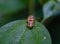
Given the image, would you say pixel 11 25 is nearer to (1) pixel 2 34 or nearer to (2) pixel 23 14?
(1) pixel 2 34

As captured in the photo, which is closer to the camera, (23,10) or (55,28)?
(55,28)

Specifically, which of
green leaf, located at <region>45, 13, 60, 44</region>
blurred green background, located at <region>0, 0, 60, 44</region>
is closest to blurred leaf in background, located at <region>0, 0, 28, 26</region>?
blurred green background, located at <region>0, 0, 60, 44</region>

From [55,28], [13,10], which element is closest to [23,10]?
[13,10]

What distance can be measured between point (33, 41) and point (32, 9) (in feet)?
0.95

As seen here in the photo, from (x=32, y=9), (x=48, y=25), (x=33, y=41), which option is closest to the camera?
(x=33, y=41)

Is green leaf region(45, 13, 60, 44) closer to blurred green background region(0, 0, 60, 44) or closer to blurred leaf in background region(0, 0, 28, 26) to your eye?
blurred green background region(0, 0, 60, 44)

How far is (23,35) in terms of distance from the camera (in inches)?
16.7

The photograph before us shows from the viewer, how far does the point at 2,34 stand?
1.42 ft

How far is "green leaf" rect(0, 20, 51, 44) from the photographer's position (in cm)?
42

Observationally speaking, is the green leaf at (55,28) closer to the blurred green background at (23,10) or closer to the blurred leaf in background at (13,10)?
the blurred green background at (23,10)

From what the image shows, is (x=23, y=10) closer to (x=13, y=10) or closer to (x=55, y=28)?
(x=13, y=10)

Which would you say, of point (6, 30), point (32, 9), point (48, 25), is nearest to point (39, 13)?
Answer: point (32, 9)

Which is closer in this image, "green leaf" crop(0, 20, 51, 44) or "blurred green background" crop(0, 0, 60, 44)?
"green leaf" crop(0, 20, 51, 44)

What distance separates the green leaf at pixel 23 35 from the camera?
42 centimetres
